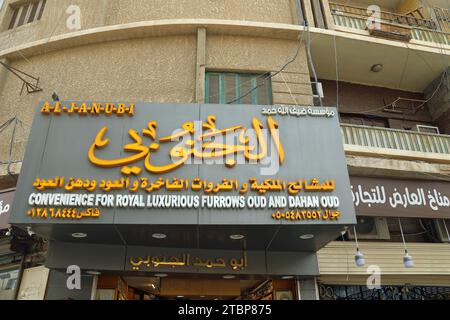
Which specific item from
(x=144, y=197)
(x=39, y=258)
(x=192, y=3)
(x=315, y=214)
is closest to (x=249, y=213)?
(x=315, y=214)

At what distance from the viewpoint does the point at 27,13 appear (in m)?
13.2

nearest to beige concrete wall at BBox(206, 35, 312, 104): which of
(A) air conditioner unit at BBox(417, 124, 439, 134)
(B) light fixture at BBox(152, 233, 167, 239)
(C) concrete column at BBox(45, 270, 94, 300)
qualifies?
(B) light fixture at BBox(152, 233, 167, 239)

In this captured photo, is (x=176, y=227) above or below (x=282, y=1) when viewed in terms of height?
below

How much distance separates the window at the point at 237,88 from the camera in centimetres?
993

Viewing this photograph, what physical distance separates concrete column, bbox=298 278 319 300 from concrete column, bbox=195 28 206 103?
526cm

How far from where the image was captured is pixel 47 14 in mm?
12109

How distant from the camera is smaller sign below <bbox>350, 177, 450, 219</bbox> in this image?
8719 mm

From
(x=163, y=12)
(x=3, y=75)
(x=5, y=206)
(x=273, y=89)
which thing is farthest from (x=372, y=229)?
(x=3, y=75)

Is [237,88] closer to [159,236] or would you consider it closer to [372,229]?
[159,236]

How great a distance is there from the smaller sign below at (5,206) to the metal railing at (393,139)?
347 inches

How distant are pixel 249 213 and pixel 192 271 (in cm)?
230

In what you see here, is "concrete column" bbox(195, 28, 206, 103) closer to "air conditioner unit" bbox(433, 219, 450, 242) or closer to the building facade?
the building facade
